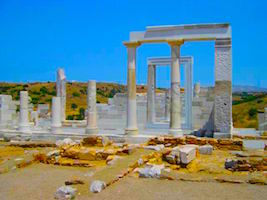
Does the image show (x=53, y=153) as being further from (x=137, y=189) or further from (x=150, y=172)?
(x=137, y=189)

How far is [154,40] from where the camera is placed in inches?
755

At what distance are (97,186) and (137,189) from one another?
3.70 ft

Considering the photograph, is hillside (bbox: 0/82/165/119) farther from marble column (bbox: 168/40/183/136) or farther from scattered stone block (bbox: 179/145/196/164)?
scattered stone block (bbox: 179/145/196/164)

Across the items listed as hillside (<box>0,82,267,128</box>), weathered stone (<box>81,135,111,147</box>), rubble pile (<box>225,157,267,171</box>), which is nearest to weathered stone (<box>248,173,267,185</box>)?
rubble pile (<box>225,157,267,171</box>)

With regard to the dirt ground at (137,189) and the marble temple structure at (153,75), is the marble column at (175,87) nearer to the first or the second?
the marble temple structure at (153,75)

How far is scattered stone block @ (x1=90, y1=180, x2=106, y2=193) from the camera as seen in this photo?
951 centimetres

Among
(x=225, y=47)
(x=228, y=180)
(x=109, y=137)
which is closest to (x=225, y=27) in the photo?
(x=225, y=47)

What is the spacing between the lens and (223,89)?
17734 mm

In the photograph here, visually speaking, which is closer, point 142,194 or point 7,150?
point 142,194

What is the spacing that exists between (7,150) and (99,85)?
7930 centimetres

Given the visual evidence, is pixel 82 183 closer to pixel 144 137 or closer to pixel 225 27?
pixel 144 137

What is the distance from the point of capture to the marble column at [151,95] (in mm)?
26281

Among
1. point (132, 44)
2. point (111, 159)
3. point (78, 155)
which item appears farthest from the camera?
point (132, 44)

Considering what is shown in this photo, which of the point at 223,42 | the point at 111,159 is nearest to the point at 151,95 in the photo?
the point at 223,42
